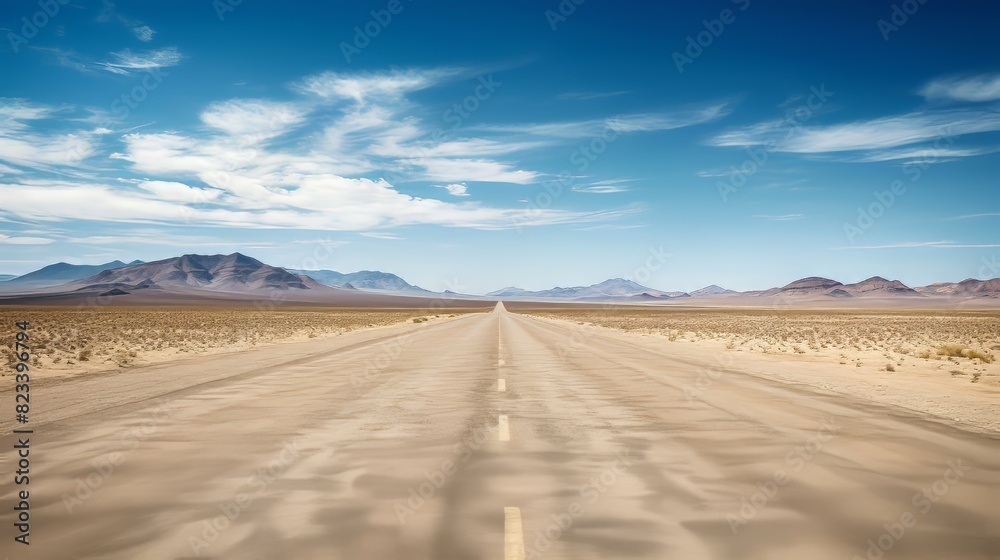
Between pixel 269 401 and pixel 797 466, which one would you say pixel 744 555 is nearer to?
pixel 797 466

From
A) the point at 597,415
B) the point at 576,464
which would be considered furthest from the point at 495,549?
the point at 597,415

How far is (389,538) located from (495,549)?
820 millimetres

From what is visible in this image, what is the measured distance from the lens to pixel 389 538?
169 inches

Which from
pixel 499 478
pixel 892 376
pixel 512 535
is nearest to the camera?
pixel 512 535
